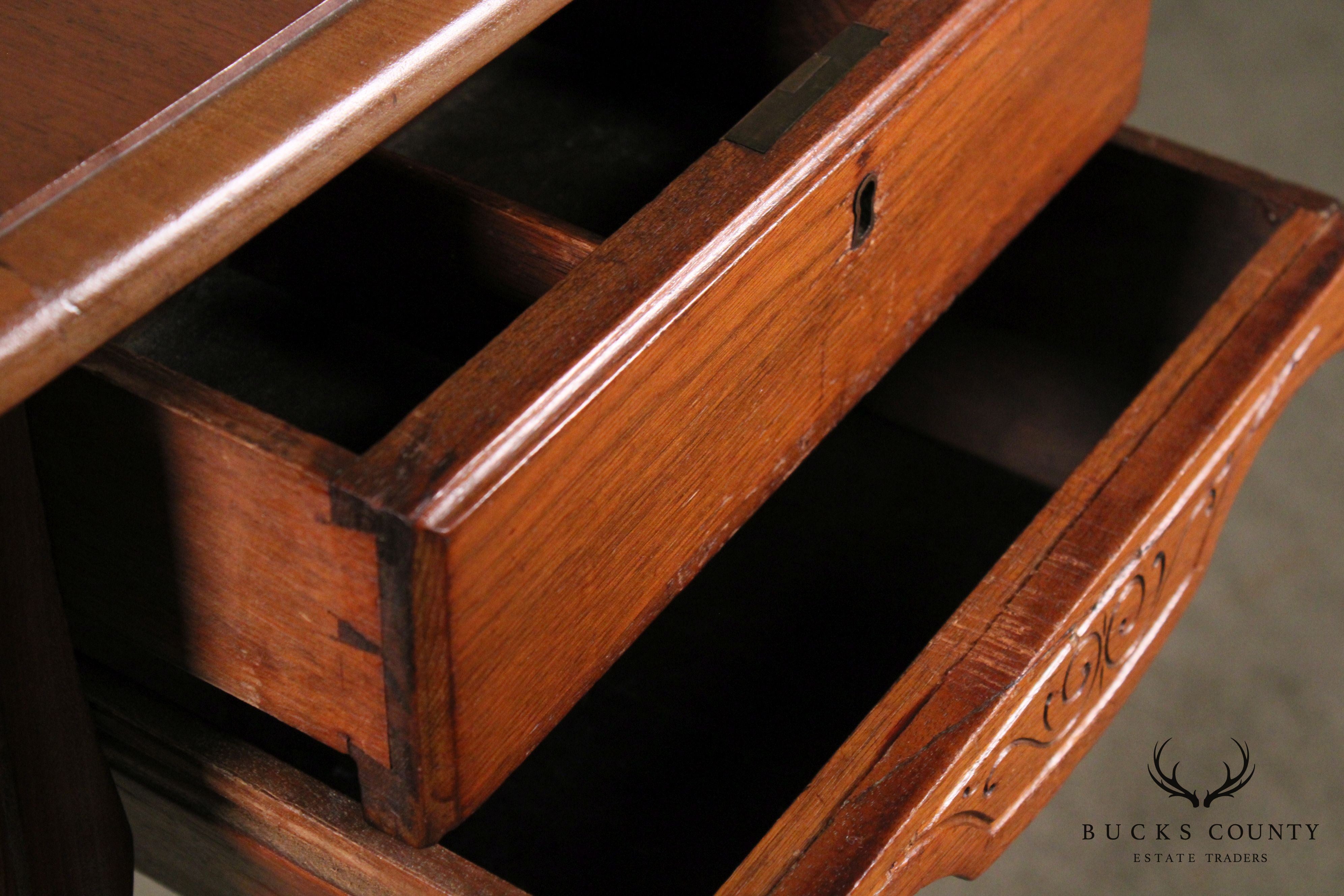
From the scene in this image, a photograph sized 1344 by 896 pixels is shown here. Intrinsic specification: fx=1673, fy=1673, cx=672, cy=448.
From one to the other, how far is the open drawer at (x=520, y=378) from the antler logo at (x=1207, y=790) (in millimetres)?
472

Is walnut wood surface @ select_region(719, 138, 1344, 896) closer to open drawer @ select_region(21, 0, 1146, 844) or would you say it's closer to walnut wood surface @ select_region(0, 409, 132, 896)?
open drawer @ select_region(21, 0, 1146, 844)

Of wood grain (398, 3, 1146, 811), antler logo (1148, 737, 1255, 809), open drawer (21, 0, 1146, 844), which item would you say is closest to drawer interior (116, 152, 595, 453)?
open drawer (21, 0, 1146, 844)

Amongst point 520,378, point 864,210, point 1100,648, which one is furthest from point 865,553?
point 520,378

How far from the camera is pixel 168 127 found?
0.66m

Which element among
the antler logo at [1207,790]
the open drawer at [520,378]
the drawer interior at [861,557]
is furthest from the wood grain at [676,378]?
the antler logo at [1207,790]

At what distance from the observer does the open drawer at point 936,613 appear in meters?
0.83

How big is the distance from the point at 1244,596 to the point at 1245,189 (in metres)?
0.40

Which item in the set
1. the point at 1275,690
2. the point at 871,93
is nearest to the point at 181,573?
the point at 871,93

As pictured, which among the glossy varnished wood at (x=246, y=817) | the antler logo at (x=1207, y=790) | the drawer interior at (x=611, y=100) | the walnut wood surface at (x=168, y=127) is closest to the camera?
the walnut wood surface at (x=168, y=127)

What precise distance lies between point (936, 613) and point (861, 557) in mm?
73

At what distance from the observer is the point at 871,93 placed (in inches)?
31.9

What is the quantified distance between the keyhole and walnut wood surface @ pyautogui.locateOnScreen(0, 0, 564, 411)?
0.19 meters

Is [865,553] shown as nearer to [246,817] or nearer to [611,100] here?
[611,100]

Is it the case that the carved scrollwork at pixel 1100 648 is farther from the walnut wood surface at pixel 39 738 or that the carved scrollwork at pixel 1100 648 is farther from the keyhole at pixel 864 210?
the walnut wood surface at pixel 39 738
